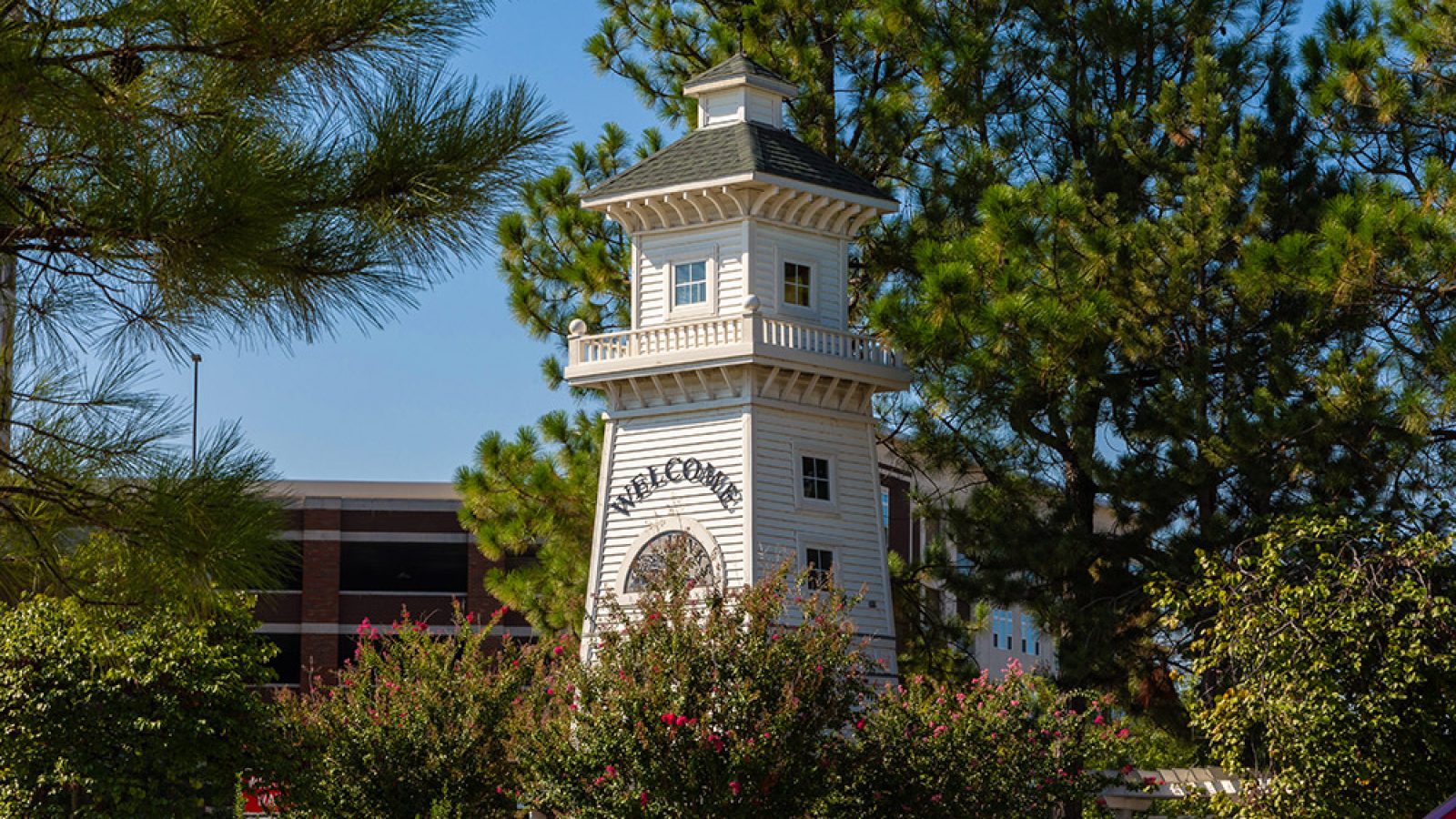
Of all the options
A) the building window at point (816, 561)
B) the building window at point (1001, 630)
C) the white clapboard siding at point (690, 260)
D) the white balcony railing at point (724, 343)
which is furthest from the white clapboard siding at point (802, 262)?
the building window at point (1001, 630)

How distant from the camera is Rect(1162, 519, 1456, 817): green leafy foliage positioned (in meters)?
25.6

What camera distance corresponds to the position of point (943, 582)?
35.8 metres

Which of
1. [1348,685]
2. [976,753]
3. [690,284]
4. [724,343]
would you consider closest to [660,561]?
[724,343]

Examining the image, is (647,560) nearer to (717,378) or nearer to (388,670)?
(717,378)

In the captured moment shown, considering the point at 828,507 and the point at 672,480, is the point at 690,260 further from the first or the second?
the point at 828,507

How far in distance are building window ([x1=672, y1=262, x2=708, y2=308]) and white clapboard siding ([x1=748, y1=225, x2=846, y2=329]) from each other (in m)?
1.01

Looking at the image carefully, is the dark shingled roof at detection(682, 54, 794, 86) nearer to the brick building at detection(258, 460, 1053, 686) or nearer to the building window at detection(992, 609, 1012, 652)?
the brick building at detection(258, 460, 1053, 686)

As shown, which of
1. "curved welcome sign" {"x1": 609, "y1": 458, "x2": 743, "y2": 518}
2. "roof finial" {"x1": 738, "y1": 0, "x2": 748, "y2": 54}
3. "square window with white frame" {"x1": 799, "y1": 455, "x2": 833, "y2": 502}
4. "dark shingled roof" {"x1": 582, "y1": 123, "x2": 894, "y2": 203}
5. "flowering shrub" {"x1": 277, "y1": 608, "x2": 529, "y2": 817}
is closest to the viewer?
"flowering shrub" {"x1": 277, "y1": 608, "x2": 529, "y2": 817}

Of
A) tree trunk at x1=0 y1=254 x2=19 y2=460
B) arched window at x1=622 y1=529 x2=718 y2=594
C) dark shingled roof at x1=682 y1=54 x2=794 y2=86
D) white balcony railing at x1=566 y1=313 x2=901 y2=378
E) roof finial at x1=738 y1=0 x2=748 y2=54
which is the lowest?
tree trunk at x1=0 y1=254 x2=19 y2=460

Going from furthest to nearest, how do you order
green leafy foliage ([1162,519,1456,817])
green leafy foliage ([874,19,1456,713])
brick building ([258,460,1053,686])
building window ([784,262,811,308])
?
brick building ([258,460,1053,686]) → building window ([784,262,811,308]) → green leafy foliage ([874,19,1456,713]) → green leafy foliage ([1162,519,1456,817])

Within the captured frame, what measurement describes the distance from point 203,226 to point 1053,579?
80.9 ft

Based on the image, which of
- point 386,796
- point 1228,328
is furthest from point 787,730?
point 1228,328

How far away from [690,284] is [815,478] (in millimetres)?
3996

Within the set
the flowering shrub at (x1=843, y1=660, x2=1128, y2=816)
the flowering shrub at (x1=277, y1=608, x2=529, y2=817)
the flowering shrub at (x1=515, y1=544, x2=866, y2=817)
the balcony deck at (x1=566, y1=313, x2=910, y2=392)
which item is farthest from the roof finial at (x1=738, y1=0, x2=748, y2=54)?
the flowering shrub at (x1=515, y1=544, x2=866, y2=817)
